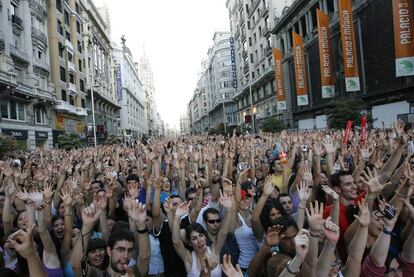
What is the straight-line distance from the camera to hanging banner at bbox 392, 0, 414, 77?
707 inches

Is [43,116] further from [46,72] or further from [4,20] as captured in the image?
[4,20]

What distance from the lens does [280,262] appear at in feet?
9.54

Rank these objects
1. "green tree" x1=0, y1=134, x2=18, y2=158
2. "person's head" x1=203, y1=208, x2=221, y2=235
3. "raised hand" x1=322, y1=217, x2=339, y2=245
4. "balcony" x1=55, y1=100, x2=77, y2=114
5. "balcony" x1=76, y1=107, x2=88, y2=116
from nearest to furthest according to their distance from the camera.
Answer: "raised hand" x1=322, y1=217, x2=339, y2=245, "person's head" x1=203, y1=208, x2=221, y2=235, "green tree" x1=0, y1=134, x2=18, y2=158, "balcony" x1=55, y1=100, x2=77, y2=114, "balcony" x1=76, y1=107, x2=88, y2=116

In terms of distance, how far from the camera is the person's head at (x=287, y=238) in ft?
10.2

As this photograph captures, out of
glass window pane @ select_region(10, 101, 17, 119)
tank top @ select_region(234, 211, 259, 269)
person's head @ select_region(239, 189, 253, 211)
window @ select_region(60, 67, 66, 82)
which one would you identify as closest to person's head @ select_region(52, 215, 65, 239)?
tank top @ select_region(234, 211, 259, 269)

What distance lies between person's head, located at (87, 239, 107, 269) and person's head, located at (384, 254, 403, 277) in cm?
282

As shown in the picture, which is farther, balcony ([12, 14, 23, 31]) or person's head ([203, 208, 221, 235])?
balcony ([12, 14, 23, 31])

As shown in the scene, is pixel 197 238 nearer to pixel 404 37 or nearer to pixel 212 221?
pixel 212 221

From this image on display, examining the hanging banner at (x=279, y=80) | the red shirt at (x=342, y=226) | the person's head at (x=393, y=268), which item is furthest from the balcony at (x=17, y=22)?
the person's head at (x=393, y=268)

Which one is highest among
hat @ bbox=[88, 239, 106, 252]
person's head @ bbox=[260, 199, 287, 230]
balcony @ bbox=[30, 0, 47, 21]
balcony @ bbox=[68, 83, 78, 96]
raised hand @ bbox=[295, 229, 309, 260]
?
balcony @ bbox=[30, 0, 47, 21]

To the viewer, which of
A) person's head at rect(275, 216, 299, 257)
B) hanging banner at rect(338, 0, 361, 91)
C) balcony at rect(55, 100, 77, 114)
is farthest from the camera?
balcony at rect(55, 100, 77, 114)

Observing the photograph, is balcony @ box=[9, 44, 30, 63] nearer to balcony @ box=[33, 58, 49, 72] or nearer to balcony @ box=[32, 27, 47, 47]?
balcony @ box=[33, 58, 49, 72]

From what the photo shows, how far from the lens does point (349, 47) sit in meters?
23.5

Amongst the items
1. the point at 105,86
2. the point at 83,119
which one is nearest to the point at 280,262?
the point at 83,119
